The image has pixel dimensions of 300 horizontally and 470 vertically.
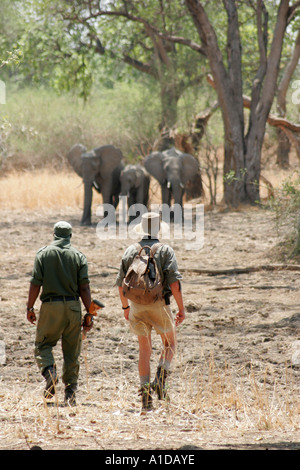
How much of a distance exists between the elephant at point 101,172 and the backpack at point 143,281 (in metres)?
11.7

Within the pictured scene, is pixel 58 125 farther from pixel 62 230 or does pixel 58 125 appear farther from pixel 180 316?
pixel 180 316

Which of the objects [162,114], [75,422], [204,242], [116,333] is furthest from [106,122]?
[75,422]

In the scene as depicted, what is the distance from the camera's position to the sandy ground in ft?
15.6

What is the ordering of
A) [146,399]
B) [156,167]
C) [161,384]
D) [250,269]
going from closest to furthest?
[146,399] < [161,384] < [250,269] < [156,167]

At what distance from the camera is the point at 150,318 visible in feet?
19.3

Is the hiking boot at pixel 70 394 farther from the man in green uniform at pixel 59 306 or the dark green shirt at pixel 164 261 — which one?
the dark green shirt at pixel 164 261

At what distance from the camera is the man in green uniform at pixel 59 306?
5805mm

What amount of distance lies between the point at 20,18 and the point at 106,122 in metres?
11.6

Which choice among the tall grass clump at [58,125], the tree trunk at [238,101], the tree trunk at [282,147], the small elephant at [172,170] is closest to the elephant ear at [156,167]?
the small elephant at [172,170]

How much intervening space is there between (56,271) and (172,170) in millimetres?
12075

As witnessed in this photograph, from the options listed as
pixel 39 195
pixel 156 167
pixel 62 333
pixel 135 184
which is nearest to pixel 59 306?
pixel 62 333

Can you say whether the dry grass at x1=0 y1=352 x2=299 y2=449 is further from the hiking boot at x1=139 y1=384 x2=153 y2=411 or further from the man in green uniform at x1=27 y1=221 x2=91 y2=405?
the man in green uniform at x1=27 y1=221 x2=91 y2=405

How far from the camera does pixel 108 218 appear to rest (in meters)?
17.8
